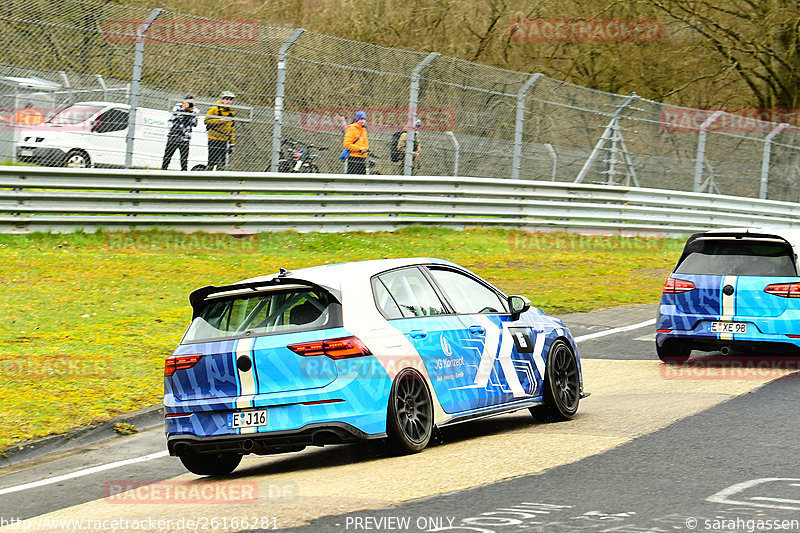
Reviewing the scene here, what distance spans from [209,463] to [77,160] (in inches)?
417

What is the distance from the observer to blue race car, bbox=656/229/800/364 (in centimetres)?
1160

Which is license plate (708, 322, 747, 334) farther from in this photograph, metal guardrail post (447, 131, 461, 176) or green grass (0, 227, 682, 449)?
metal guardrail post (447, 131, 461, 176)

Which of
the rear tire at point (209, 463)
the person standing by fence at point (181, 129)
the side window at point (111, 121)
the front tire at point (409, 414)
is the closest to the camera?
the front tire at point (409, 414)

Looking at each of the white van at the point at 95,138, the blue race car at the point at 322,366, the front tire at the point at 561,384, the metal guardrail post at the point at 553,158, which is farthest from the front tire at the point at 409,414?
the metal guardrail post at the point at 553,158

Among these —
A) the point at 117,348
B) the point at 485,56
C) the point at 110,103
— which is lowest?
the point at 117,348

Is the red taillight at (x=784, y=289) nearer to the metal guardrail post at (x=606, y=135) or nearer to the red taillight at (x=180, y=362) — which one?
the red taillight at (x=180, y=362)

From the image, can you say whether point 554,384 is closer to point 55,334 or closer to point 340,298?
point 340,298

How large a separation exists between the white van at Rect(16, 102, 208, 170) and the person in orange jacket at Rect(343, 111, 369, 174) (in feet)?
10.1

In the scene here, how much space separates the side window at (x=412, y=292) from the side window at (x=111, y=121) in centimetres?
986

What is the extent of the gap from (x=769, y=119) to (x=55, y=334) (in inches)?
1037

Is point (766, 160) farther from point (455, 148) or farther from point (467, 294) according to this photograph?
point (467, 294)

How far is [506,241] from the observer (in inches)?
869

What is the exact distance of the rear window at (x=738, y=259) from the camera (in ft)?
38.7

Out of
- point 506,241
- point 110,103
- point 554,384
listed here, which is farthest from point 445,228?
point 554,384
